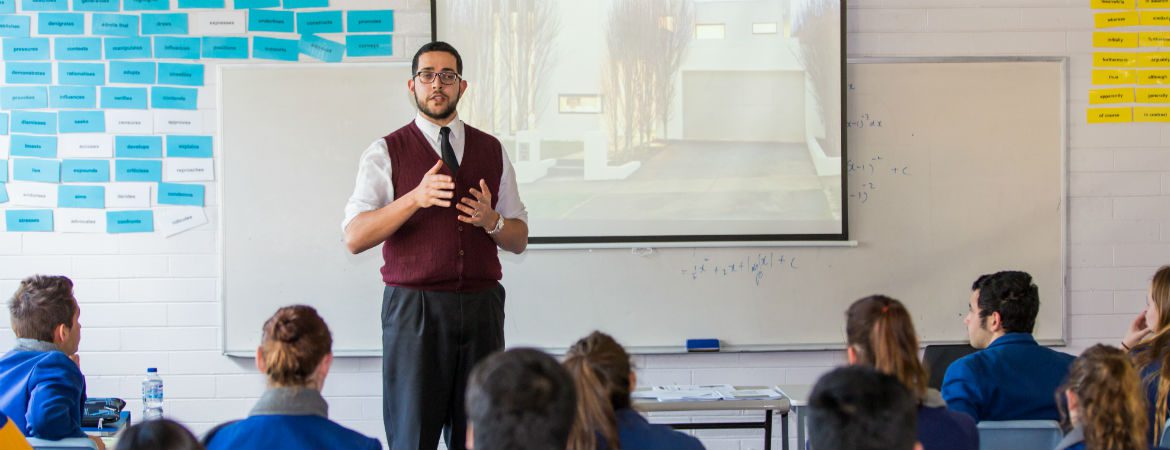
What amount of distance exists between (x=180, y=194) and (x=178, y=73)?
49 centimetres

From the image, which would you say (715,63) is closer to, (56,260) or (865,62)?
(865,62)

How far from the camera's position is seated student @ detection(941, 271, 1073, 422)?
2.58 metres

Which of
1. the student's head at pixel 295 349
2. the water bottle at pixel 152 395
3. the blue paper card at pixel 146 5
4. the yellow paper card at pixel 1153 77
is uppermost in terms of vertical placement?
the blue paper card at pixel 146 5

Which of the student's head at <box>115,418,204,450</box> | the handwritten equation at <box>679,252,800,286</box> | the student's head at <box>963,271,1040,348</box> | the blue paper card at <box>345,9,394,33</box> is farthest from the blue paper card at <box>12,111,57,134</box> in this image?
the student's head at <box>963,271,1040,348</box>

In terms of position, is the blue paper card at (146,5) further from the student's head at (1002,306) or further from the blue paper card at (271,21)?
the student's head at (1002,306)

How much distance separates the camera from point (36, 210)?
4.23 m

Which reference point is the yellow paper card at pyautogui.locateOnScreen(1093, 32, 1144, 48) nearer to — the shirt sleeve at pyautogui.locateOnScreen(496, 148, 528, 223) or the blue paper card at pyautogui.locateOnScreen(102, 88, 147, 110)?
the shirt sleeve at pyautogui.locateOnScreen(496, 148, 528, 223)

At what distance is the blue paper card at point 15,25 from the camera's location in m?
4.22

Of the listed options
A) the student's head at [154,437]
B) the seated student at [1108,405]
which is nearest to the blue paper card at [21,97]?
the student's head at [154,437]

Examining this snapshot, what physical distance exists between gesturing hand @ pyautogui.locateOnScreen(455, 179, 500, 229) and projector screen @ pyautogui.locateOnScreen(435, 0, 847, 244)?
1.29 m

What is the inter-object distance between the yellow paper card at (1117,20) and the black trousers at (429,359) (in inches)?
117

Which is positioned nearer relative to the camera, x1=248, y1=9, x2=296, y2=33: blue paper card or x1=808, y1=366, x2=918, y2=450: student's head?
x1=808, y1=366, x2=918, y2=450: student's head

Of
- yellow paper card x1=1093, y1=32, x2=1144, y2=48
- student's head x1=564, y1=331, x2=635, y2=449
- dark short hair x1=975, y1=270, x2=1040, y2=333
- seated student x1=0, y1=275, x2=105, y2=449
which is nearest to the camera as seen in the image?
student's head x1=564, y1=331, x2=635, y2=449

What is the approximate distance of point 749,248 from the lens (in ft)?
13.9
